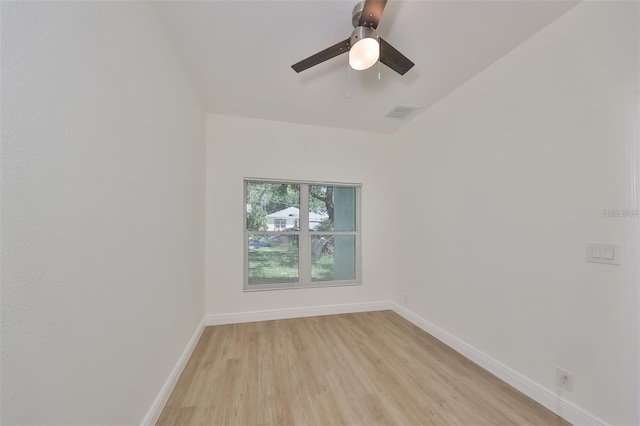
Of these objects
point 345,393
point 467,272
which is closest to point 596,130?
point 467,272

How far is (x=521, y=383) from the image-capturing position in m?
1.81

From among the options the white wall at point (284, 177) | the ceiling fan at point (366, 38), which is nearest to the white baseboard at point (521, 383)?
the white wall at point (284, 177)

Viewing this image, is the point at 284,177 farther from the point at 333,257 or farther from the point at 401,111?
the point at 401,111

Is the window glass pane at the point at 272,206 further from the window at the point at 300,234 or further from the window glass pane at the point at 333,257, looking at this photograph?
the window glass pane at the point at 333,257

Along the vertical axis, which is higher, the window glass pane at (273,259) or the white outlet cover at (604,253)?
the white outlet cover at (604,253)

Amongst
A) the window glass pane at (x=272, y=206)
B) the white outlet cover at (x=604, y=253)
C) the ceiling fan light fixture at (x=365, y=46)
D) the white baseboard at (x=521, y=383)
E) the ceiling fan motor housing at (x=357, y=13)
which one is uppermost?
the ceiling fan motor housing at (x=357, y=13)

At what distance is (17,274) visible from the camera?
67cm

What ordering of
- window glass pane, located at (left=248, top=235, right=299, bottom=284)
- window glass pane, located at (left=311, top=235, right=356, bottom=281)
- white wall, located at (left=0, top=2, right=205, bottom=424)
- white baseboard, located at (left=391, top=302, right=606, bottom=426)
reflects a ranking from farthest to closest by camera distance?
window glass pane, located at (left=311, top=235, right=356, bottom=281)
window glass pane, located at (left=248, top=235, right=299, bottom=284)
white baseboard, located at (left=391, top=302, right=606, bottom=426)
white wall, located at (left=0, top=2, right=205, bottom=424)

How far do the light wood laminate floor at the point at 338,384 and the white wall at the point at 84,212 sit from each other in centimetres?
46

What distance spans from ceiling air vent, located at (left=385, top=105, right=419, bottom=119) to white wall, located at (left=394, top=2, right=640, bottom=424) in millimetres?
390

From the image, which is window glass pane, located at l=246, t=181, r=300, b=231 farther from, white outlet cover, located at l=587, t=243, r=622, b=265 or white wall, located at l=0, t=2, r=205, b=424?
white outlet cover, located at l=587, t=243, r=622, b=265

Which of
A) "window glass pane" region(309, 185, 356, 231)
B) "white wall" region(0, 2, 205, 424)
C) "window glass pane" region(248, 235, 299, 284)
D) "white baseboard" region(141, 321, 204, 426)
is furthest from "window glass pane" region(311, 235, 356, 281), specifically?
"white wall" region(0, 2, 205, 424)

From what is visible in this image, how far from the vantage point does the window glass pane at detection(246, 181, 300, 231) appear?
10.7 ft

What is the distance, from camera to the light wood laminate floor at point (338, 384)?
5.18ft
